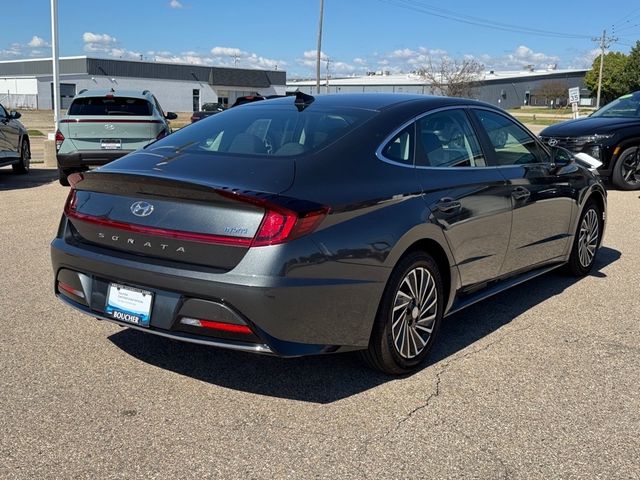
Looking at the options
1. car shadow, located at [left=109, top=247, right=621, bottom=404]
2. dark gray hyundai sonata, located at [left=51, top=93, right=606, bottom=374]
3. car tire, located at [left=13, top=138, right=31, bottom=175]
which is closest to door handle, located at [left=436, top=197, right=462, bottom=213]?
dark gray hyundai sonata, located at [left=51, top=93, right=606, bottom=374]

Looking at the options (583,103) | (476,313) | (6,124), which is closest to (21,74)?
(583,103)

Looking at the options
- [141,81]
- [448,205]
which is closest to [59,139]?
[448,205]

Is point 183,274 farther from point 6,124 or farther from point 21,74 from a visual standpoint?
point 21,74

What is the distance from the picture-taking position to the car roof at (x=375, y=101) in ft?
14.5

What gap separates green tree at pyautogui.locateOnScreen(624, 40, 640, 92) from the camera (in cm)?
8350

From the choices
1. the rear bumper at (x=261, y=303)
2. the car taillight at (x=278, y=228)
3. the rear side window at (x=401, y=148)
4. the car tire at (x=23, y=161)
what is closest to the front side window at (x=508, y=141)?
the rear side window at (x=401, y=148)

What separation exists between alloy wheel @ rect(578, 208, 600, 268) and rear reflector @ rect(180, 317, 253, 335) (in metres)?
3.95

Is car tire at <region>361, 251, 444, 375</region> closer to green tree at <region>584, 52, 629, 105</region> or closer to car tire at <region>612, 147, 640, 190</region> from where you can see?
car tire at <region>612, 147, 640, 190</region>

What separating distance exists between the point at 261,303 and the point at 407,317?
107 cm

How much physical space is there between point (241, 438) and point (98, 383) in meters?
1.05

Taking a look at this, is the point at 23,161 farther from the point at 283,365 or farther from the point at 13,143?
the point at 283,365

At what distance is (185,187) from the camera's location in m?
3.43

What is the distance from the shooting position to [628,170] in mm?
12570

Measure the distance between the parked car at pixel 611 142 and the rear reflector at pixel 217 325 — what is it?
33.8 ft
